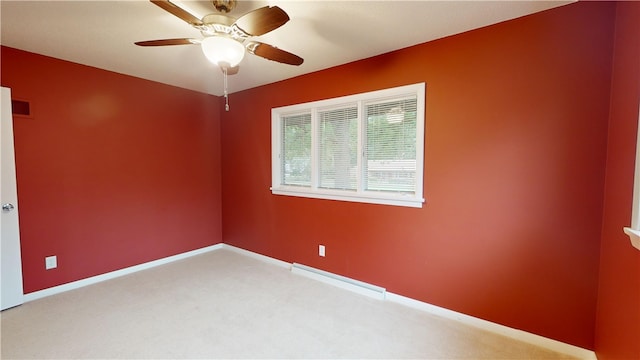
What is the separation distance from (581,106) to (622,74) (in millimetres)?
264

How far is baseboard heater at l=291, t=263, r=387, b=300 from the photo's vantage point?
269cm

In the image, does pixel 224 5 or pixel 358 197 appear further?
pixel 358 197

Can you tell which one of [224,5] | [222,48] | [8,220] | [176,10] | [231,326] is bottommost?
[231,326]

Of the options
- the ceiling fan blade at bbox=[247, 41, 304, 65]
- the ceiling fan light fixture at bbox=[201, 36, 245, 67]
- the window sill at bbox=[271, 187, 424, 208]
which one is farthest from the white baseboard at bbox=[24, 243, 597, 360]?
the ceiling fan light fixture at bbox=[201, 36, 245, 67]

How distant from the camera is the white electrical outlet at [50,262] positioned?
269 cm

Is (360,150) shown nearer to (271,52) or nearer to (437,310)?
(271,52)

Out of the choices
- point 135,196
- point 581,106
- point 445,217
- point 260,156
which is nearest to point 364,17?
point 581,106

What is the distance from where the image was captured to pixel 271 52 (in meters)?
1.83

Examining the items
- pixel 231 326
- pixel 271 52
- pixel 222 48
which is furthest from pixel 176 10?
pixel 231 326

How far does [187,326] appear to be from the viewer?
2.19 m

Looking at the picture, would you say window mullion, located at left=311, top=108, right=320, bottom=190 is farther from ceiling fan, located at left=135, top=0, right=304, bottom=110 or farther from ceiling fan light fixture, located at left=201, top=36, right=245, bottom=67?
ceiling fan light fixture, located at left=201, top=36, right=245, bottom=67

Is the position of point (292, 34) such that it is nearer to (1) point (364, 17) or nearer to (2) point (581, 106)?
(1) point (364, 17)

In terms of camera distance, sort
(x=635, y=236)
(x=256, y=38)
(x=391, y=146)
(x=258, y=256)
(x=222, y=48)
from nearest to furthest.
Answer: (x=635, y=236) < (x=222, y=48) < (x=256, y=38) < (x=391, y=146) < (x=258, y=256)

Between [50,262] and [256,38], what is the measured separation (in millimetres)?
2930
